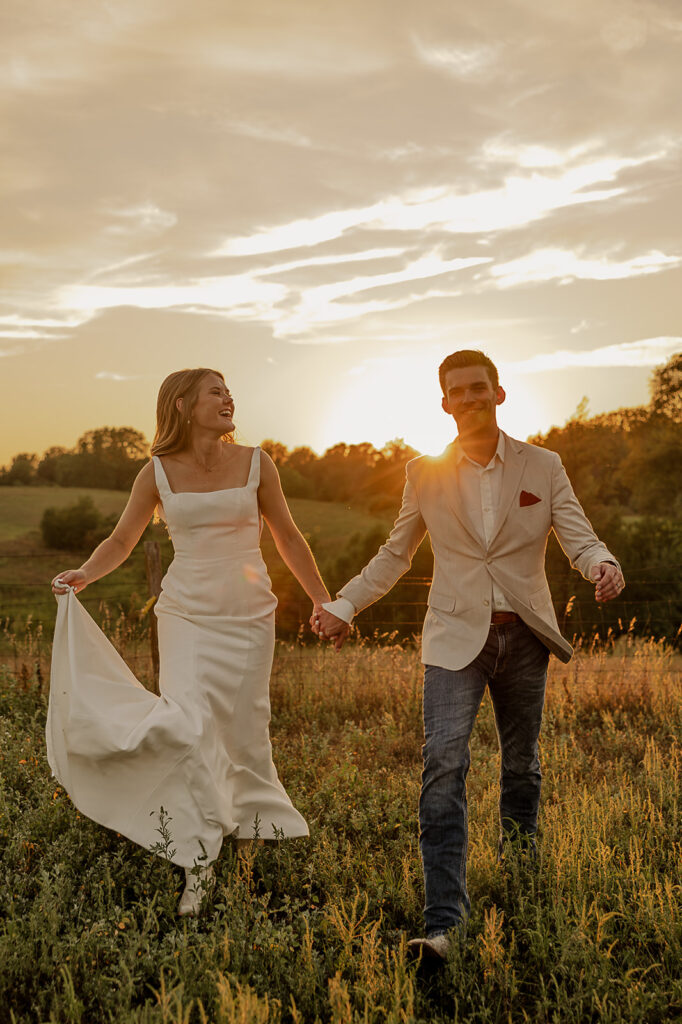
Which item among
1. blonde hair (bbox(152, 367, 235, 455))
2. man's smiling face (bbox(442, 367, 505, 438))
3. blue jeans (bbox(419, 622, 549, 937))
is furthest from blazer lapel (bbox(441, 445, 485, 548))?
blonde hair (bbox(152, 367, 235, 455))

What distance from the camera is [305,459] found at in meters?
36.8

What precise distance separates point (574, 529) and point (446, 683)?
876 millimetres

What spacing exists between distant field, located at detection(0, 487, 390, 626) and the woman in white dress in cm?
1740

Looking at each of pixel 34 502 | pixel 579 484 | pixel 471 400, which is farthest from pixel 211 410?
pixel 34 502

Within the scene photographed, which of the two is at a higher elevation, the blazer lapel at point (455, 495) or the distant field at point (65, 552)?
the blazer lapel at point (455, 495)

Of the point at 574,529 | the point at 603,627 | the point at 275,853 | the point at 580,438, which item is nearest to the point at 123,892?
the point at 275,853

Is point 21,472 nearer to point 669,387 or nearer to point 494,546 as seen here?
point 669,387

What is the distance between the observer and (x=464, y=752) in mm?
3836

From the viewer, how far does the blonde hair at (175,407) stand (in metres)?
4.89

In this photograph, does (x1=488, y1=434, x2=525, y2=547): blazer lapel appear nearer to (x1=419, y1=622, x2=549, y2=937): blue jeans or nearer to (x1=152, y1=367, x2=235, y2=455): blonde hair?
(x1=419, y1=622, x2=549, y2=937): blue jeans

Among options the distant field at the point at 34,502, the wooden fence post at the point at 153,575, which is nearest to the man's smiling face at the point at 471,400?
the wooden fence post at the point at 153,575

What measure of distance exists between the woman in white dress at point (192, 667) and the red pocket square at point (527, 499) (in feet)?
4.11

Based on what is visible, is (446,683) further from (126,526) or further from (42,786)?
(42,786)

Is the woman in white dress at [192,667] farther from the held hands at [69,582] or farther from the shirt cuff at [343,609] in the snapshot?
the shirt cuff at [343,609]
